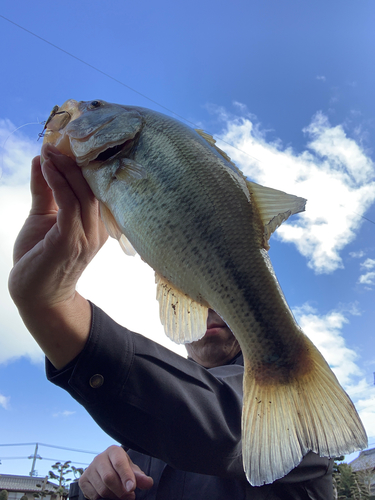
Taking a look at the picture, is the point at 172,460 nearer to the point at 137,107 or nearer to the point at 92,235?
the point at 92,235

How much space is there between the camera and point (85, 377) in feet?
4.55

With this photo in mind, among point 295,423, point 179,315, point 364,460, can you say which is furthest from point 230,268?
point 364,460

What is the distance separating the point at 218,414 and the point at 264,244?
32.0 inches

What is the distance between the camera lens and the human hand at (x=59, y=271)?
144 centimetres

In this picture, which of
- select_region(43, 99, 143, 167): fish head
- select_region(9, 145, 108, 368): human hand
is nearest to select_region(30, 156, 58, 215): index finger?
select_region(43, 99, 143, 167): fish head

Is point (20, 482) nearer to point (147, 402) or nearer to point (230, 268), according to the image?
point (147, 402)

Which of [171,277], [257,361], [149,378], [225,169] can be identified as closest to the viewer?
[257,361]

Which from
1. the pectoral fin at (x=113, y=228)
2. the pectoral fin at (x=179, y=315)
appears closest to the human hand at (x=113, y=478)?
the pectoral fin at (x=179, y=315)

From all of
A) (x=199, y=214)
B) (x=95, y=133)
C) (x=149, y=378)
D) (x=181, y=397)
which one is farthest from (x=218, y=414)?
(x=95, y=133)

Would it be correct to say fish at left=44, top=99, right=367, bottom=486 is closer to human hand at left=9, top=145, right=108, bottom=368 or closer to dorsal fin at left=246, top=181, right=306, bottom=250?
dorsal fin at left=246, top=181, right=306, bottom=250

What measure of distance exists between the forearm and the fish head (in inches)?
25.3

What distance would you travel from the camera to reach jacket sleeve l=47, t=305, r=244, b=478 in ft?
4.63

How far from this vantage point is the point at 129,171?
1.37 m

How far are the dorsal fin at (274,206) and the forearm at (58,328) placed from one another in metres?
0.84
